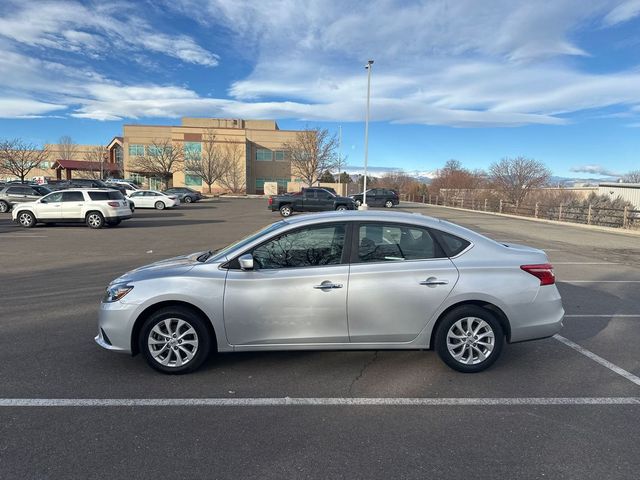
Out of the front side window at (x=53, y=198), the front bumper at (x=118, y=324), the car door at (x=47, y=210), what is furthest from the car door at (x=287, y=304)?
the front side window at (x=53, y=198)

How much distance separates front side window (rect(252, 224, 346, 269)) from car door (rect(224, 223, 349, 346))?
0.05 m

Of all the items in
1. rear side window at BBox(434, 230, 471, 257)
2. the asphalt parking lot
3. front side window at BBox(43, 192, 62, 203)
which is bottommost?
the asphalt parking lot

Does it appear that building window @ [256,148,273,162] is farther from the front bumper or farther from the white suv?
the front bumper

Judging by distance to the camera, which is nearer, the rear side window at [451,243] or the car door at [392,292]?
the car door at [392,292]

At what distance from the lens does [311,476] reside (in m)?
2.77

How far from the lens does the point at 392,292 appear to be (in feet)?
13.5

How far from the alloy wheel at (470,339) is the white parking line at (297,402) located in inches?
21.4

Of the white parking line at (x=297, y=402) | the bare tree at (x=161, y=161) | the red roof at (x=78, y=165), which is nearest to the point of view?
the white parking line at (x=297, y=402)

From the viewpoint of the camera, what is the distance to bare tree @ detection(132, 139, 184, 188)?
228ft

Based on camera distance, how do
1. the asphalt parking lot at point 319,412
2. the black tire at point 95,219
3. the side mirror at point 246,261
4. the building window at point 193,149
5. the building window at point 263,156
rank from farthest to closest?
the building window at point 263,156
the building window at point 193,149
the black tire at point 95,219
the side mirror at point 246,261
the asphalt parking lot at point 319,412

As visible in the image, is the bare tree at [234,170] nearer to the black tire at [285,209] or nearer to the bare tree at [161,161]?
the bare tree at [161,161]

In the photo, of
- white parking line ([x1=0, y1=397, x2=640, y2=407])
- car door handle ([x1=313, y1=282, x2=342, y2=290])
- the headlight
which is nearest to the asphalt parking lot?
white parking line ([x1=0, y1=397, x2=640, y2=407])

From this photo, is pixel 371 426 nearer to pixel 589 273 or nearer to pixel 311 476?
pixel 311 476

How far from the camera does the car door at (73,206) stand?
18688 mm
